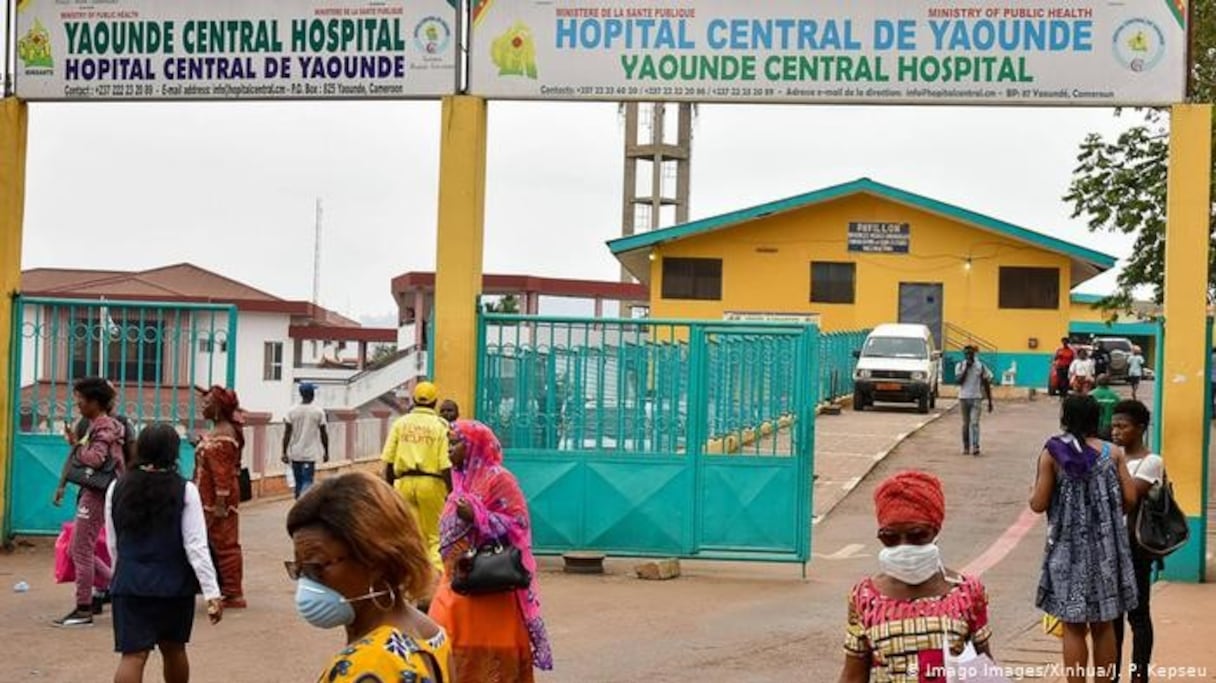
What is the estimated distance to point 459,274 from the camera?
1454 centimetres

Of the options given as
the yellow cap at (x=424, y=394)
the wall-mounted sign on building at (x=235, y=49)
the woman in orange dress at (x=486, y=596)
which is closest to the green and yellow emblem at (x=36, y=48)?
the wall-mounted sign on building at (x=235, y=49)

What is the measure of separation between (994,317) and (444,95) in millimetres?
33792

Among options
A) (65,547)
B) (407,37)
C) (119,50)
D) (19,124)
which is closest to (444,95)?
(407,37)

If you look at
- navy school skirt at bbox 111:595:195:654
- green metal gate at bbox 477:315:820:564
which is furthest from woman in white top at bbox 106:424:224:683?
green metal gate at bbox 477:315:820:564

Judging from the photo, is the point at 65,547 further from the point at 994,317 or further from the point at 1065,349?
the point at 994,317

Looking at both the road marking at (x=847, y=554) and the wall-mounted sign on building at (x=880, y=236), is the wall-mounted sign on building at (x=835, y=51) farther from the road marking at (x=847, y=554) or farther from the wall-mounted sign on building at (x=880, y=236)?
the wall-mounted sign on building at (x=880, y=236)

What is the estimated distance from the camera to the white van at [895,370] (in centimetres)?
3459

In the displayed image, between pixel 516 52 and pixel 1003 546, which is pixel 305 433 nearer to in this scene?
pixel 516 52

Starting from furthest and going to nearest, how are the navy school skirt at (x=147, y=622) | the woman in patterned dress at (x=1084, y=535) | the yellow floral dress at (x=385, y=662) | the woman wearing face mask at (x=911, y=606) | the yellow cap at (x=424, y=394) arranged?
the yellow cap at (x=424, y=394), the woman in patterned dress at (x=1084, y=535), the navy school skirt at (x=147, y=622), the woman wearing face mask at (x=911, y=606), the yellow floral dress at (x=385, y=662)

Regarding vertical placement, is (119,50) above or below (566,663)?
above

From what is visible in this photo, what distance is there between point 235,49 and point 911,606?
36.9 ft

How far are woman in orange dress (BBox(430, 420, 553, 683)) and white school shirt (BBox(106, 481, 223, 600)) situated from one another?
4.15 ft

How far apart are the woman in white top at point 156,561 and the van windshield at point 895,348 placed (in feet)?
92.0

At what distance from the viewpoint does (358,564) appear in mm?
3898
